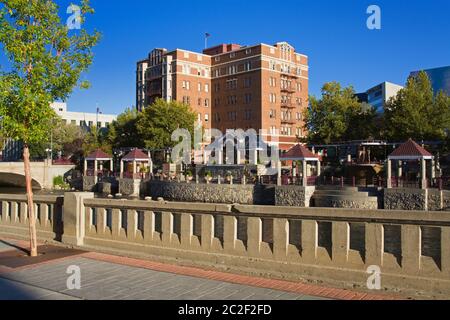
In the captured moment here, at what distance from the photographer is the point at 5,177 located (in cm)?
7112

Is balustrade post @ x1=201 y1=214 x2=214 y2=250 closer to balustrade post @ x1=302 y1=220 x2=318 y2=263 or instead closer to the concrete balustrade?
the concrete balustrade

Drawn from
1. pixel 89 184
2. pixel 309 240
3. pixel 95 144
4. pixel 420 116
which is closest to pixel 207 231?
pixel 309 240

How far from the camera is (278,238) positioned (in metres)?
7.50

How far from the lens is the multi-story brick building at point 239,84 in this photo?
8444 cm

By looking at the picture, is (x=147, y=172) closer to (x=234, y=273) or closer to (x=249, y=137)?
(x=249, y=137)

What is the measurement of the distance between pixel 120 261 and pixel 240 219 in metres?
2.65

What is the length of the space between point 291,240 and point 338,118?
54.8 metres

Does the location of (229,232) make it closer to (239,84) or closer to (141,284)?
(141,284)

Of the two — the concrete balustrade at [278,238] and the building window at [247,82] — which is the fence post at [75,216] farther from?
the building window at [247,82]

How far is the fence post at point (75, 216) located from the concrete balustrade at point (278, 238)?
0.02 m

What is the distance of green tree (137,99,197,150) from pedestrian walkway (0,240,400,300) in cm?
6548

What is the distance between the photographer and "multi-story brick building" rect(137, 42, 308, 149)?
84438 mm

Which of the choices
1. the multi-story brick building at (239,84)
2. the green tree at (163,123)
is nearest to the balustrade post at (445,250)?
the green tree at (163,123)

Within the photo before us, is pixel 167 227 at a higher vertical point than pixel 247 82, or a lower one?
lower
